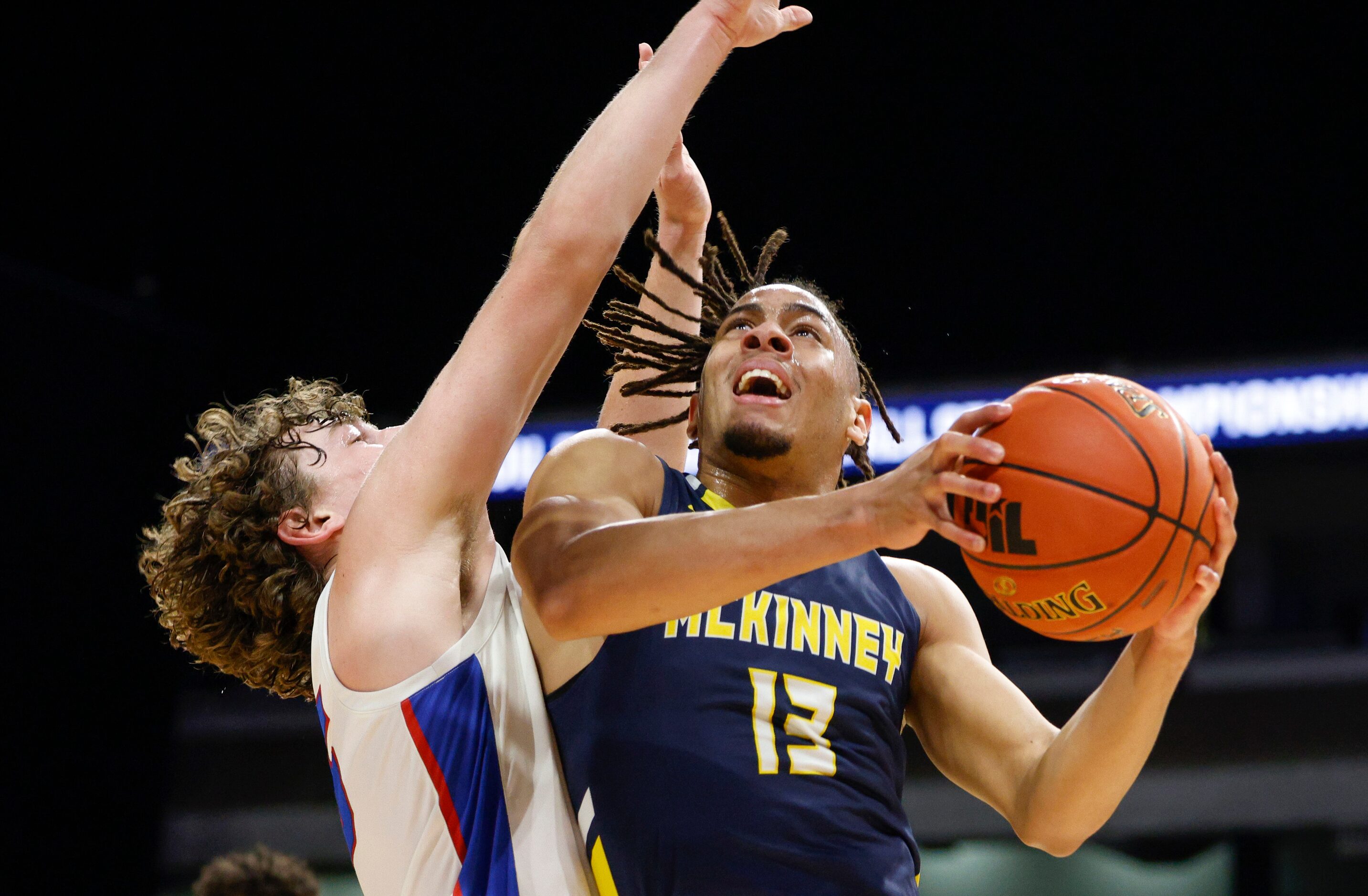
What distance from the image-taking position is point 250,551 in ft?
7.47

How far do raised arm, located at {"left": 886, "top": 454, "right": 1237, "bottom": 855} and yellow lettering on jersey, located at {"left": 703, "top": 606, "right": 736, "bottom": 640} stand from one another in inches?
19.7

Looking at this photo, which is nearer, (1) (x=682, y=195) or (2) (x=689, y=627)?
(2) (x=689, y=627)

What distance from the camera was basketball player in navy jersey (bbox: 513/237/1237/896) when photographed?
158cm

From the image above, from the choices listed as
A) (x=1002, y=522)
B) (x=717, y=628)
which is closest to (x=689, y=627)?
(x=717, y=628)

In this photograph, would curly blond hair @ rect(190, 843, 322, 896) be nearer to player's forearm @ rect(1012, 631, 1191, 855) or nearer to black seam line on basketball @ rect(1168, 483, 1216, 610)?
player's forearm @ rect(1012, 631, 1191, 855)

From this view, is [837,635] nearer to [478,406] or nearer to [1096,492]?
[1096,492]

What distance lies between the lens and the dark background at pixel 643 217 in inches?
234

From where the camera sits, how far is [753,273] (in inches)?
121

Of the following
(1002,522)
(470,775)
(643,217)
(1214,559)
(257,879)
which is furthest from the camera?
(643,217)

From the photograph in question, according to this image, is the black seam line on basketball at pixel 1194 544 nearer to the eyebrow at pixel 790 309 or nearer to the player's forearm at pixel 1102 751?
the player's forearm at pixel 1102 751

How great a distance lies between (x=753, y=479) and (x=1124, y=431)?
2.50 ft

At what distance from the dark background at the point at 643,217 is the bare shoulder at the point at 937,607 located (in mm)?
3832

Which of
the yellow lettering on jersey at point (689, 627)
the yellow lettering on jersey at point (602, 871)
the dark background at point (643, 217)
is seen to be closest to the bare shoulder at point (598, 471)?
the yellow lettering on jersey at point (689, 627)

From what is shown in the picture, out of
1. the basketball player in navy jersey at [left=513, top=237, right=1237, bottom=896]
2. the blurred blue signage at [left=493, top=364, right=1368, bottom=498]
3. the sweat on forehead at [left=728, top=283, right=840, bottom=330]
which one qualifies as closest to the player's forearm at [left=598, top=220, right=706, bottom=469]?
the sweat on forehead at [left=728, top=283, right=840, bottom=330]
